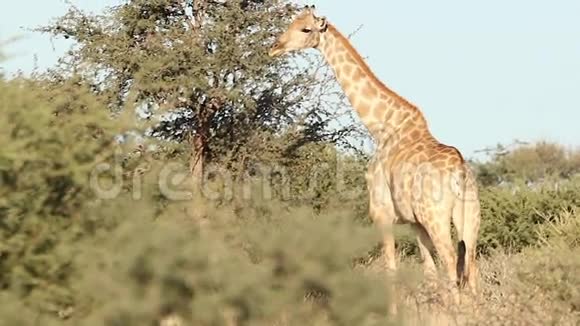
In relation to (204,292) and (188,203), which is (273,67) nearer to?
(188,203)

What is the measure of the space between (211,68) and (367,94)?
494cm

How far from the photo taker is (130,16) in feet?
61.3

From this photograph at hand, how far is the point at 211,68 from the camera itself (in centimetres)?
1809

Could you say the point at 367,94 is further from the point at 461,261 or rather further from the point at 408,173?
the point at 461,261

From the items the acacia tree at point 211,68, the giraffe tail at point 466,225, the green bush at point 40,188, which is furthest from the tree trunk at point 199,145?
the green bush at point 40,188

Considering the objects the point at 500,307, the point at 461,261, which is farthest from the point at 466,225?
the point at 500,307

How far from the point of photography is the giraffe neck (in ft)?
42.8

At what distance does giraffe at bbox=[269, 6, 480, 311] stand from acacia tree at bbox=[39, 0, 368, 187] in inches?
167

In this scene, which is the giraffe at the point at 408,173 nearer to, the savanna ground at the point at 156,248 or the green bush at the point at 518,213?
the savanna ground at the point at 156,248

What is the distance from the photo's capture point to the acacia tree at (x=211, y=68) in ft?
59.3

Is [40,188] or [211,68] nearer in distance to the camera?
[40,188]

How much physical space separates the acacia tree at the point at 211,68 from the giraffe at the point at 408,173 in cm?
423

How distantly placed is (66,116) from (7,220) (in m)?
0.91

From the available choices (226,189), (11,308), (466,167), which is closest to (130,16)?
(466,167)
